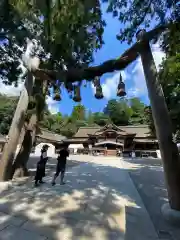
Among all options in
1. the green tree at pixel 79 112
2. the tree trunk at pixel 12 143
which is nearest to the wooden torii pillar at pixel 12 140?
the tree trunk at pixel 12 143

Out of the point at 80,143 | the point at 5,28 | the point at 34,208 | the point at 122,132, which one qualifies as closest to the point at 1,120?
the point at 80,143

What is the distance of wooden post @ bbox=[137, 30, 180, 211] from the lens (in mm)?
3998

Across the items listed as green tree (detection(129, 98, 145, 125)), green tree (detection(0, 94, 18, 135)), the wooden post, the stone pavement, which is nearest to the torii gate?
the wooden post

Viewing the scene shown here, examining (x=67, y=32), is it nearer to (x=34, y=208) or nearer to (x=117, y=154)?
(x=34, y=208)

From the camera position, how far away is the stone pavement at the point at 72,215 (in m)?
3.50

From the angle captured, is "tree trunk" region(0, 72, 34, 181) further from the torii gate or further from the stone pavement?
the torii gate

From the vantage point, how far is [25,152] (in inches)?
348

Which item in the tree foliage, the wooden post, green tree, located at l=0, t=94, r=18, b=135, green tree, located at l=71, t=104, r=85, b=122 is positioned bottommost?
the wooden post

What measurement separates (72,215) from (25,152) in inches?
203

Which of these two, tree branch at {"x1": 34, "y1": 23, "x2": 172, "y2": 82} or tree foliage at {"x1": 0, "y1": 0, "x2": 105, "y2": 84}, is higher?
tree foliage at {"x1": 0, "y1": 0, "x2": 105, "y2": 84}

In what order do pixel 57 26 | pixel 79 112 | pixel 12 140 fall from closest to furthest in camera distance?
pixel 57 26
pixel 12 140
pixel 79 112

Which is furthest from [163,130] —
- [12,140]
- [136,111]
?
Result: [136,111]

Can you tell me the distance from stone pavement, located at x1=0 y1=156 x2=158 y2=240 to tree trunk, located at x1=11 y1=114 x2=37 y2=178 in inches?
84.1

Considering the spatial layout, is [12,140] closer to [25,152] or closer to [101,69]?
[25,152]
